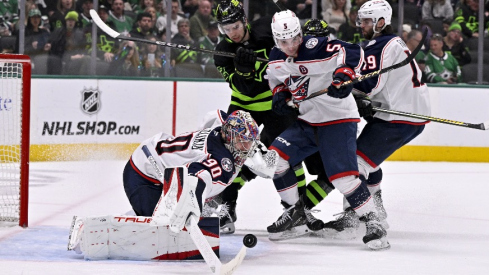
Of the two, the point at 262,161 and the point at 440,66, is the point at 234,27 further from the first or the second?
the point at 440,66

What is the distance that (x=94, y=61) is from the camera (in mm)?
7414

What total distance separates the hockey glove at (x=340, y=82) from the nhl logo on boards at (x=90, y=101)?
3636mm

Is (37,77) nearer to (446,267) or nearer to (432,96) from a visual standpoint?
(432,96)

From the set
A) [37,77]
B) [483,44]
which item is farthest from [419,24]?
[37,77]

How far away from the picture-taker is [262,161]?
361cm

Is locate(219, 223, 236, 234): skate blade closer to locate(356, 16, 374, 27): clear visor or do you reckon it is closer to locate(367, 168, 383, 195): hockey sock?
locate(367, 168, 383, 195): hockey sock

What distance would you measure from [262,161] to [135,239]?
23.8 inches

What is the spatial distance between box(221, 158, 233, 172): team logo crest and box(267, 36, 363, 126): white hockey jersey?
2.88 feet

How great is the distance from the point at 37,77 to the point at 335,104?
367cm

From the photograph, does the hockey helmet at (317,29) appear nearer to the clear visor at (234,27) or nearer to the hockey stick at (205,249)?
the clear visor at (234,27)

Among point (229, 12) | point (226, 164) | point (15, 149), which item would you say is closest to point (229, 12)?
point (229, 12)

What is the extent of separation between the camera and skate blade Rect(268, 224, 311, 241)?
4.21 m

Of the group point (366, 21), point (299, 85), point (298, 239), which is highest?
point (366, 21)

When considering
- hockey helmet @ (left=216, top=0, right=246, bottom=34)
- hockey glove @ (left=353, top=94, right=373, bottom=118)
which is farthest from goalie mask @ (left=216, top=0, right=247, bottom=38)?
hockey glove @ (left=353, top=94, right=373, bottom=118)
